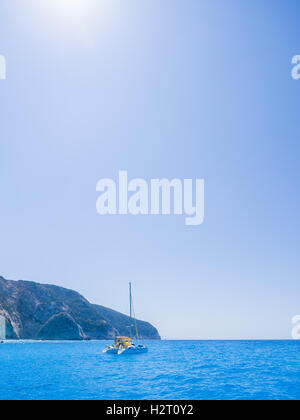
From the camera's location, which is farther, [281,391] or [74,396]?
[281,391]

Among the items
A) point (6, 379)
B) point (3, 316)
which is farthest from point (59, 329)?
point (6, 379)

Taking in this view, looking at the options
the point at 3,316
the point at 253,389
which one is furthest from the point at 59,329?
the point at 253,389

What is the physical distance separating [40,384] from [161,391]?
11245 mm

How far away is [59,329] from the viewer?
590ft
